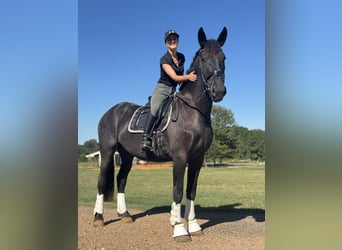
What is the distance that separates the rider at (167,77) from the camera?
3.47m

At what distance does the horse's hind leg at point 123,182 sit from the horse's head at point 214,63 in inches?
61.2

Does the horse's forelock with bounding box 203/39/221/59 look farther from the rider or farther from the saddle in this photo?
the saddle

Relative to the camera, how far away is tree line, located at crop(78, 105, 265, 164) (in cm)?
350

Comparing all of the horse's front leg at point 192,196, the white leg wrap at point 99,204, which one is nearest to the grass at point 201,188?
the white leg wrap at point 99,204

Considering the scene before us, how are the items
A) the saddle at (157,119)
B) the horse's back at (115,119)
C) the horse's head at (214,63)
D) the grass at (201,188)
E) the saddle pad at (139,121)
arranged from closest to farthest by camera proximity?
the horse's head at (214,63), the saddle at (157,119), the grass at (201,188), the saddle pad at (139,121), the horse's back at (115,119)

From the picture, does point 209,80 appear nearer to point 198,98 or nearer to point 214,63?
point 214,63

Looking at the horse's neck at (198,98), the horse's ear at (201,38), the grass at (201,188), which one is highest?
the horse's ear at (201,38)

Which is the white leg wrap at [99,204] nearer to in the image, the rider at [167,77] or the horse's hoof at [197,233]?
the rider at [167,77]

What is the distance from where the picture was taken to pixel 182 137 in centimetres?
366
